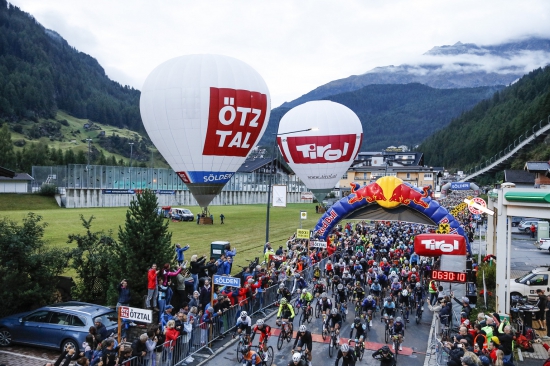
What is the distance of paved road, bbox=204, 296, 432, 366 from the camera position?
13.6 meters

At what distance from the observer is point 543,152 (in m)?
69.9

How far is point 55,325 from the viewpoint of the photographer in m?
13.5

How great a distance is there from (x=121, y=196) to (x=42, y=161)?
1750 inches

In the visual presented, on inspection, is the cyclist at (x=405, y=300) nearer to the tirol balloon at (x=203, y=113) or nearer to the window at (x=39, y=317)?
the tirol balloon at (x=203, y=113)

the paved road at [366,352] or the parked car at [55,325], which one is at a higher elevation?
the parked car at [55,325]

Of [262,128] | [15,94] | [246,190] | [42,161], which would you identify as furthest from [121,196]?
[15,94]

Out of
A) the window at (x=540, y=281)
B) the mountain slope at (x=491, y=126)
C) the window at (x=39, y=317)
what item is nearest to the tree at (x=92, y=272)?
the window at (x=39, y=317)

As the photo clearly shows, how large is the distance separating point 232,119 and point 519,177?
52389 mm

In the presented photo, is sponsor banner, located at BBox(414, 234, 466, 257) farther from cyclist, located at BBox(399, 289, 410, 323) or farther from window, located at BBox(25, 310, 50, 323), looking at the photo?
window, located at BBox(25, 310, 50, 323)

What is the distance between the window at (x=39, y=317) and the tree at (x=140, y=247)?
2995 mm

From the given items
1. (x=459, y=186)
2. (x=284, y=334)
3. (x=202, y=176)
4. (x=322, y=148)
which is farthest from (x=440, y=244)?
(x=459, y=186)

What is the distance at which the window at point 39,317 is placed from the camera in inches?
539

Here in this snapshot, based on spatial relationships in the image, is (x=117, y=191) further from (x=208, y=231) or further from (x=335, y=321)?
(x=335, y=321)

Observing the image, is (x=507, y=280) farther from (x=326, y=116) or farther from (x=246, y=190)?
(x=246, y=190)
